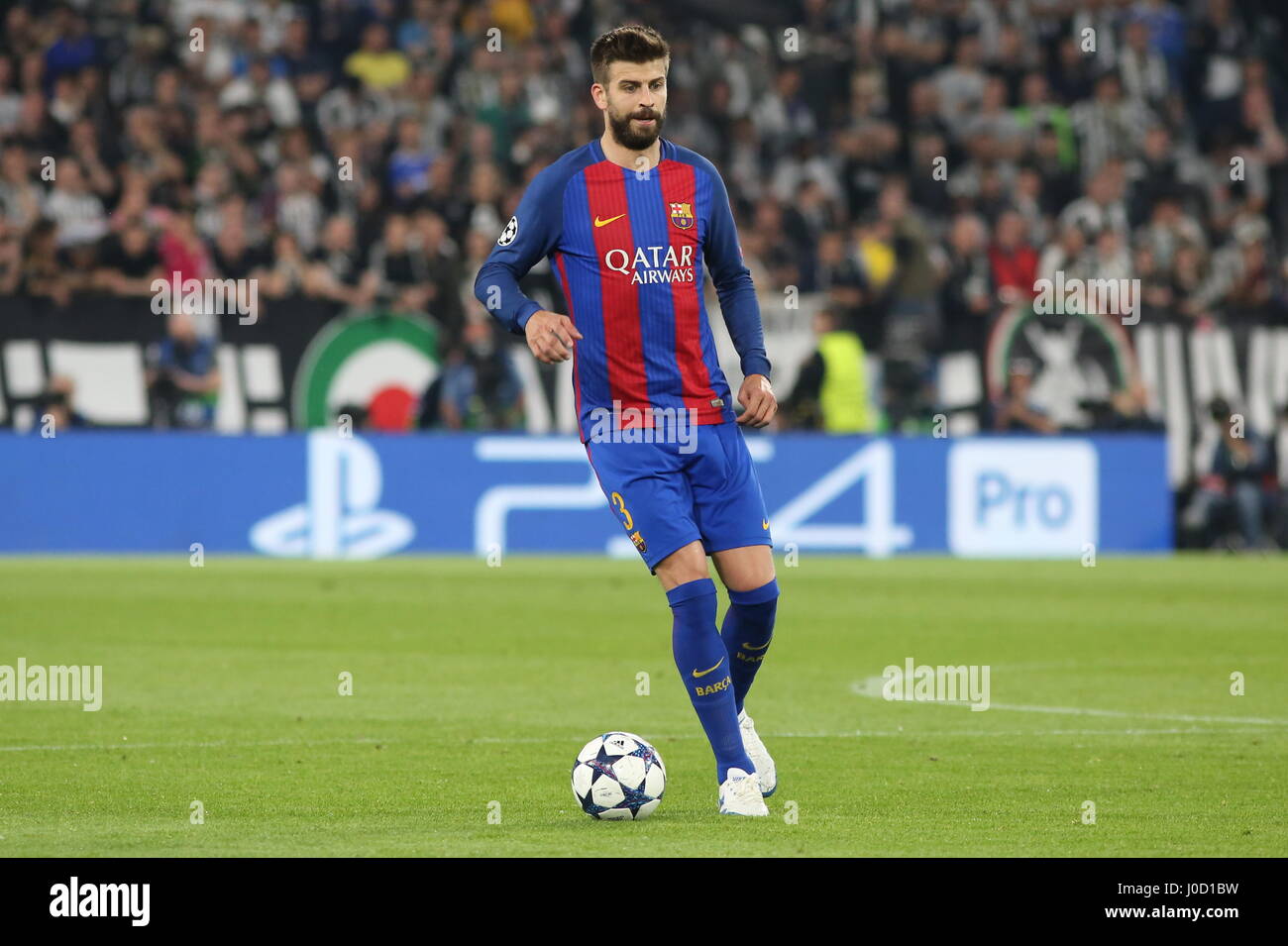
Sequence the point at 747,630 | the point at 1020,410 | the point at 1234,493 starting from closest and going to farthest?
the point at 747,630 → the point at 1020,410 → the point at 1234,493

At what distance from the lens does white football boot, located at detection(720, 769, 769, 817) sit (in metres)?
6.99

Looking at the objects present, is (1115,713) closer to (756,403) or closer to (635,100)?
(756,403)

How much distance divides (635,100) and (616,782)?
2292 millimetres

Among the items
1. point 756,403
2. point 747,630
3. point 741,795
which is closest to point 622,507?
point 756,403

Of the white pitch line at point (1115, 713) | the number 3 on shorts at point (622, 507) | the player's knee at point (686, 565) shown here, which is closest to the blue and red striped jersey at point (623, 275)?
the number 3 on shorts at point (622, 507)

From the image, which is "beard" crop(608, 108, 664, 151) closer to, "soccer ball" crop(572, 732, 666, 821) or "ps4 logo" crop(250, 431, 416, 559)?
"soccer ball" crop(572, 732, 666, 821)

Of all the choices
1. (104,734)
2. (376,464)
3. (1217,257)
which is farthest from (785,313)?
(104,734)

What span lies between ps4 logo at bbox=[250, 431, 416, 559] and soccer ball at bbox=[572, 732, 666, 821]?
42.4 feet

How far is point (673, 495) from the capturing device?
23.8ft

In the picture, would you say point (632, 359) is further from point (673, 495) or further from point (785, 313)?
point (785, 313)

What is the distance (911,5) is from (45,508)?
1339cm

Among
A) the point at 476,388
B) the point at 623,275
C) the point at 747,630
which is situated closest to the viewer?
the point at 623,275

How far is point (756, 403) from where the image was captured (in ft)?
24.1
